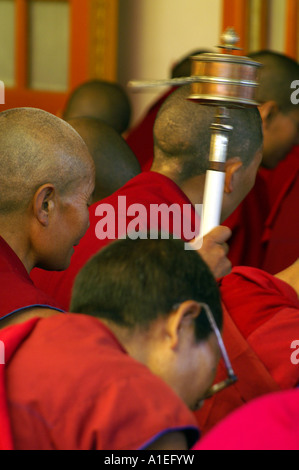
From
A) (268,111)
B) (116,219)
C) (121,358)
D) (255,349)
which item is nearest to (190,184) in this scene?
(116,219)

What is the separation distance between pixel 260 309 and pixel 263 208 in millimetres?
1610

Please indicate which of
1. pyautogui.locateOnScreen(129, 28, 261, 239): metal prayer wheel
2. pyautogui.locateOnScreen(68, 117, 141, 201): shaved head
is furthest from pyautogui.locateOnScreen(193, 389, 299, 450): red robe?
pyautogui.locateOnScreen(68, 117, 141, 201): shaved head

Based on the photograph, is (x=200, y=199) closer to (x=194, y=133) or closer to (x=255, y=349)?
(x=194, y=133)

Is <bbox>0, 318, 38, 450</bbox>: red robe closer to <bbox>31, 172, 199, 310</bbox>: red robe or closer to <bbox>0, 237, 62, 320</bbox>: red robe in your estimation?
<bbox>0, 237, 62, 320</bbox>: red robe

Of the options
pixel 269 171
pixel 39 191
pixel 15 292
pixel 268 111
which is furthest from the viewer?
pixel 269 171

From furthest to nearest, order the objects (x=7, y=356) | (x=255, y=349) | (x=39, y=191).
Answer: (x=39, y=191), (x=255, y=349), (x=7, y=356)

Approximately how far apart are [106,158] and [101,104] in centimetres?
137

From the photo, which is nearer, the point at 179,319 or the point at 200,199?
the point at 179,319

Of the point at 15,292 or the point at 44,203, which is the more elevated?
the point at 44,203

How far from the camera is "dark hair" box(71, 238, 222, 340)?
3.93 ft

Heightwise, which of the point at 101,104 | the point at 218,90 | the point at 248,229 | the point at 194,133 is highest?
the point at 218,90

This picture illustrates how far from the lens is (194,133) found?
2.29m

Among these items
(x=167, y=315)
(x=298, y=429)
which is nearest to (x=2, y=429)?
(x=167, y=315)

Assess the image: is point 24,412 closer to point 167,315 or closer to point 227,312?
point 167,315
